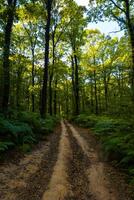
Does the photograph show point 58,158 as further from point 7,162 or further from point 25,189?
point 25,189

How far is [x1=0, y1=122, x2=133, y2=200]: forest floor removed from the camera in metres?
6.77

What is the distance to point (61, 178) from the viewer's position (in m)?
7.88

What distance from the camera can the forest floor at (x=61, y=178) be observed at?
6766 millimetres

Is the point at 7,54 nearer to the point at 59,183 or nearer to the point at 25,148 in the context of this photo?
the point at 25,148

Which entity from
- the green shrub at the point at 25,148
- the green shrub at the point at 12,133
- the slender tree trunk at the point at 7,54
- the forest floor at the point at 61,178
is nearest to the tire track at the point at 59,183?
the forest floor at the point at 61,178

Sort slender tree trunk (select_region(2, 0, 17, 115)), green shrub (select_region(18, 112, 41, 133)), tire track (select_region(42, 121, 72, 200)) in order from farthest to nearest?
1. green shrub (select_region(18, 112, 41, 133))
2. slender tree trunk (select_region(2, 0, 17, 115))
3. tire track (select_region(42, 121, 72, 200))

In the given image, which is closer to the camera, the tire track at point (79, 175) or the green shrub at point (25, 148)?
the tire track at point (79, 175)

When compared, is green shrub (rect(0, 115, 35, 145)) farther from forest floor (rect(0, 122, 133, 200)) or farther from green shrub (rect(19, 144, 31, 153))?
forest floor (rect(0, 122, 133, 200))

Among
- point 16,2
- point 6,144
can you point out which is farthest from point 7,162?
point 16,2

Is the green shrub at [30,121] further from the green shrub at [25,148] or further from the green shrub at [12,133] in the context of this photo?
the green shrub at [25,148]

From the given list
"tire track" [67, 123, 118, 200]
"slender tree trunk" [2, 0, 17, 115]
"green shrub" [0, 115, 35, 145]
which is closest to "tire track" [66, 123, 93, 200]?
"tire track" [67, 123, 118, 200]

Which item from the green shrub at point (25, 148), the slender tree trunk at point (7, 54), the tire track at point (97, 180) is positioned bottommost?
the tire track at point (97, 180)

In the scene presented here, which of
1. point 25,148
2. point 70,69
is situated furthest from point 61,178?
point 70,69

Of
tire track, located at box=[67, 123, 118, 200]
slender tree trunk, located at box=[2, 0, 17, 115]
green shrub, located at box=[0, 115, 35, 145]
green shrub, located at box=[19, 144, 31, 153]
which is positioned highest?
slender tree trunk, located at box=[2, 0, 17, 115]
